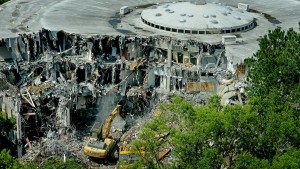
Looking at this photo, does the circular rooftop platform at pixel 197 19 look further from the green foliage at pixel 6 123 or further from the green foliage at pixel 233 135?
the green foliage at pixel 233 135

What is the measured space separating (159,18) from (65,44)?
12.1 meters

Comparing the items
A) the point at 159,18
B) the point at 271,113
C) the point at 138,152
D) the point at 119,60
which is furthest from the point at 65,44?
the point at 271,113

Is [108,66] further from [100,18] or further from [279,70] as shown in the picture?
[279,70]

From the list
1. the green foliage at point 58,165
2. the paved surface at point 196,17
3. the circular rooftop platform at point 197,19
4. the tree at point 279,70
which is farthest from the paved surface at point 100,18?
the green foliage at point 58,165

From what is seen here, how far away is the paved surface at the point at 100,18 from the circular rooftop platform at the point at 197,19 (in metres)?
0.96

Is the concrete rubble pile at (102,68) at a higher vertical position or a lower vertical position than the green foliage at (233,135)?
lower

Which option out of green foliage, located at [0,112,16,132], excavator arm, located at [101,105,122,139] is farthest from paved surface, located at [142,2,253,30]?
green foliage, located at [0,112,16,132]

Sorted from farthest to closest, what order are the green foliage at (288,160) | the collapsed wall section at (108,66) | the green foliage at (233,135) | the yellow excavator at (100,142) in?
the collapsed wall section at (108,66) < the yellow excavator at (100,142) < the green foliage at (233,135) < the green foliage at (288,160)

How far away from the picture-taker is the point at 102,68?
56.0m

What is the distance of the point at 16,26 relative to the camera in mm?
59969

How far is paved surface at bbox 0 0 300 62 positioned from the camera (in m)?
58.4

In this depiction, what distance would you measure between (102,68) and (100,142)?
12.9m

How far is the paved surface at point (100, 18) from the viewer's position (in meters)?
58.4

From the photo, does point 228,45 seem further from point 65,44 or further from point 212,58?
point 65,44
